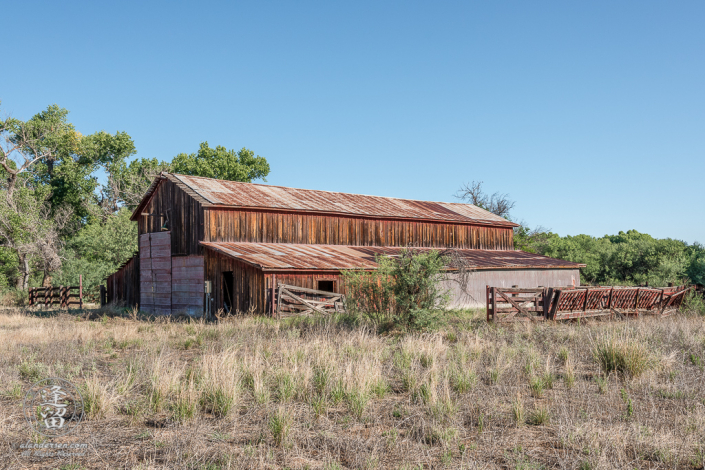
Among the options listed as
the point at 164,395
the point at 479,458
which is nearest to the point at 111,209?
the point at 164,395

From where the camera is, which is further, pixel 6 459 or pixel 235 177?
A: pixel 235 177

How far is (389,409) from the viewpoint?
7.78 meters

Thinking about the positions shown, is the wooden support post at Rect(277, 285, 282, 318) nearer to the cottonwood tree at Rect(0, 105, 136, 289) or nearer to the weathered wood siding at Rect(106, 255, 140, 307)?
the weathered wood siding at Rect(106, 255, 140, 307)

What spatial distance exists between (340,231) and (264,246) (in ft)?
20.3

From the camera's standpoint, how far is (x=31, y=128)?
5072cm

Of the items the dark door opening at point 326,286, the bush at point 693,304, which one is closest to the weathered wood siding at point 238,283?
the dark door opening at point 326,286

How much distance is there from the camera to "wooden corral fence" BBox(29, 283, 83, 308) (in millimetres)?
34750

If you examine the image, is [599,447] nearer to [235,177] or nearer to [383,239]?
[383,239]

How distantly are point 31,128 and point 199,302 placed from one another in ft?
122

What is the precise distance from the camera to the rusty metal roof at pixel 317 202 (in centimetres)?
2845

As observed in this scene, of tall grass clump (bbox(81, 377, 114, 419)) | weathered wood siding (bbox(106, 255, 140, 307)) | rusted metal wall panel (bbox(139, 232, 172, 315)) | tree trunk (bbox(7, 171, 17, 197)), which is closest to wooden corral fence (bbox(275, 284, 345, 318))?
rusted metal wall panel (bbox(139, 232, 172, 315))

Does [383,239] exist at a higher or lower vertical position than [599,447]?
higher

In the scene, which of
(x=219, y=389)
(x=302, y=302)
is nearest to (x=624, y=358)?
(x=219, y=389)

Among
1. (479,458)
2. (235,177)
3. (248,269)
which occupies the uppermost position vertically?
(235,177)
